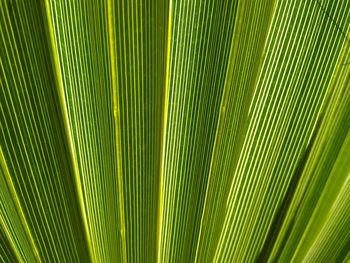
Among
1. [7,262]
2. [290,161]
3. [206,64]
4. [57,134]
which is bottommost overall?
[7,262]

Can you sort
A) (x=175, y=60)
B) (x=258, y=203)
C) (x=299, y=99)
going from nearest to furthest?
(x=175, y=60), (x=299, y=99), (x=258, y=203)

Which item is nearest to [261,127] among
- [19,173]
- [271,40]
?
[271,40]

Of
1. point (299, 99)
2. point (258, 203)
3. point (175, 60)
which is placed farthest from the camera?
point (258, 203)

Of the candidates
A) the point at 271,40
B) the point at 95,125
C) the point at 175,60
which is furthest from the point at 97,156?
the point at 271,40

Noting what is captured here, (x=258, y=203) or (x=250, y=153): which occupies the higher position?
(x=250, y=153)

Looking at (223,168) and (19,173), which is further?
(223,168)

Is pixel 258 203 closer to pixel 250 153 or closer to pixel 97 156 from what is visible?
pixel 250 153
